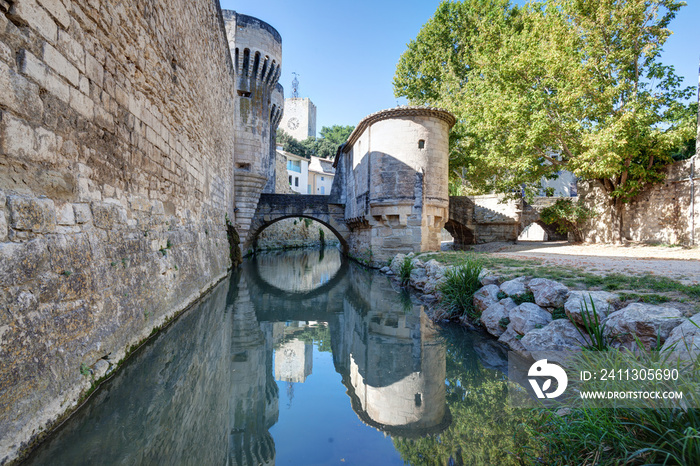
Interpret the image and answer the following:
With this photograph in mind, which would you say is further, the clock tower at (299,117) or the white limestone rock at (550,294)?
the clock tower at (299,117)

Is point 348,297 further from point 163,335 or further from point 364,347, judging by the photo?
point 163,335

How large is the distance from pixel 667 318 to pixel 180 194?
6.71 meters

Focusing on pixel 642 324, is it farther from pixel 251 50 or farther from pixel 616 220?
pixel 251 50

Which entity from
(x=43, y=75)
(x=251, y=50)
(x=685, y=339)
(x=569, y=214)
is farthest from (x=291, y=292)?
(x=569, y=214)

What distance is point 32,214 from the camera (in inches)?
90.4

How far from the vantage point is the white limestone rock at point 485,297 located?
5.21 metres

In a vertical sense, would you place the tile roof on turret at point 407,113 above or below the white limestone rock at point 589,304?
above

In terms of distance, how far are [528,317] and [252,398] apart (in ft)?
10.8

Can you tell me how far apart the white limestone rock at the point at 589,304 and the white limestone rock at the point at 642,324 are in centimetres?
21

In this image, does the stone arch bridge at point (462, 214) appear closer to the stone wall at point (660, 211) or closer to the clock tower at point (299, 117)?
the stone wall at point (660, 211)

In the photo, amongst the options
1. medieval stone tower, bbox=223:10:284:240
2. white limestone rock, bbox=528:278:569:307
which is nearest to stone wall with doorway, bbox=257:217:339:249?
medieval stone tower, bbox=223:10:284:240

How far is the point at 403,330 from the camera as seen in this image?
5.32m

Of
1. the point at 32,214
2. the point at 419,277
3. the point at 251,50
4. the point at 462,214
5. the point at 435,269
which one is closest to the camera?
the point at 32,214

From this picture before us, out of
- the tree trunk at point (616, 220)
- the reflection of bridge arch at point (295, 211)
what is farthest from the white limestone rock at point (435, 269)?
the tree trunk at point (616, 220)
